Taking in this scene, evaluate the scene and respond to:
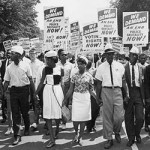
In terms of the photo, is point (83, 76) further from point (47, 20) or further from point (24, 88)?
point (47, 20)

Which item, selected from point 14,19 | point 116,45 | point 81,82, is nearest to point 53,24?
point 116,45

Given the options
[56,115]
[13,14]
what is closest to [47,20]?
[56,115]

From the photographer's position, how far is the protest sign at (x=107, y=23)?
1284 centimetres

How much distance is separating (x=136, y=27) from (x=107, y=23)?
4.94 feet

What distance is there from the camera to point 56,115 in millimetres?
6949

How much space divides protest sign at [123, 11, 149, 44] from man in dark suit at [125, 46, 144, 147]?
15.6 ft

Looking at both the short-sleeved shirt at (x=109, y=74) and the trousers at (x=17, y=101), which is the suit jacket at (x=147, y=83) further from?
the trousers at (x=17, y=101)

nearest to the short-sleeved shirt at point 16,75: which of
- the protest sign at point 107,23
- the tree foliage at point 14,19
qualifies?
the protest sign at point 107,23

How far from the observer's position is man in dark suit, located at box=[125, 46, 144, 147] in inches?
271

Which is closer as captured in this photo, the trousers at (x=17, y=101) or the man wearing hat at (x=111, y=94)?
the man wearing hat at (x=111, y=94)

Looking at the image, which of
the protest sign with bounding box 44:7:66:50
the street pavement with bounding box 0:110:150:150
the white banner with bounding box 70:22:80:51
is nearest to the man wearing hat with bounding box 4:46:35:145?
the street pavement with bounding box 0:110:150:150

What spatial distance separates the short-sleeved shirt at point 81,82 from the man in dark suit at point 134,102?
0.83 m

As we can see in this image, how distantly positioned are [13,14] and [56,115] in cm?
3194

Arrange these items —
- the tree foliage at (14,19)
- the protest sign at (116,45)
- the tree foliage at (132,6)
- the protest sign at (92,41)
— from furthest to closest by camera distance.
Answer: the tree foliage at (132,6), the tree foliage at (14,19), the protest sign at (92,41), the protest sign at (116,45)
